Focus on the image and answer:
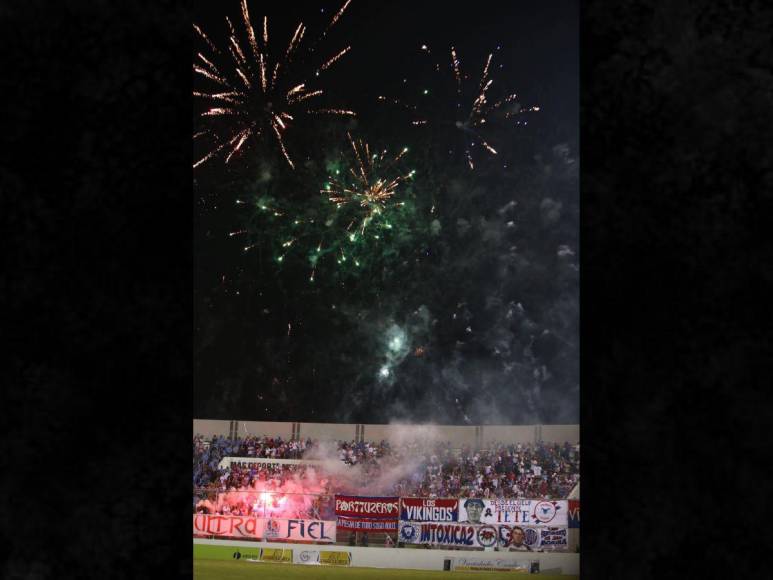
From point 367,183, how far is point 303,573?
1396 cm

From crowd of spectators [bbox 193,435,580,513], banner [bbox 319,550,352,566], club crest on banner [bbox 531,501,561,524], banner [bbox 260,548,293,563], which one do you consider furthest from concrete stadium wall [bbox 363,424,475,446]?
banner [bbox 260,548,293,563]

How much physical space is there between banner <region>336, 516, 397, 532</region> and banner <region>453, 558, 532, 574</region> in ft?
4.65

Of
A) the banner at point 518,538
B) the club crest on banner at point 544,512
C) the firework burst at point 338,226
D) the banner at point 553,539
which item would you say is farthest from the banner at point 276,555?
the firework burst at point 338,226

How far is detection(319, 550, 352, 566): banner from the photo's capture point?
13695 millimetres

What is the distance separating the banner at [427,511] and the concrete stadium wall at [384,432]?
4.19 m

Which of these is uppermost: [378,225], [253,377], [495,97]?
[495,97]

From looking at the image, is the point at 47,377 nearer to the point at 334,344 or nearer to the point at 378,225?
the point at 334,344

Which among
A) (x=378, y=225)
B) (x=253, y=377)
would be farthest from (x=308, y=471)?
(x=378, y=225)

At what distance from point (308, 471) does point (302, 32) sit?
1381 cm

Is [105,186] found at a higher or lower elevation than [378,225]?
lower
